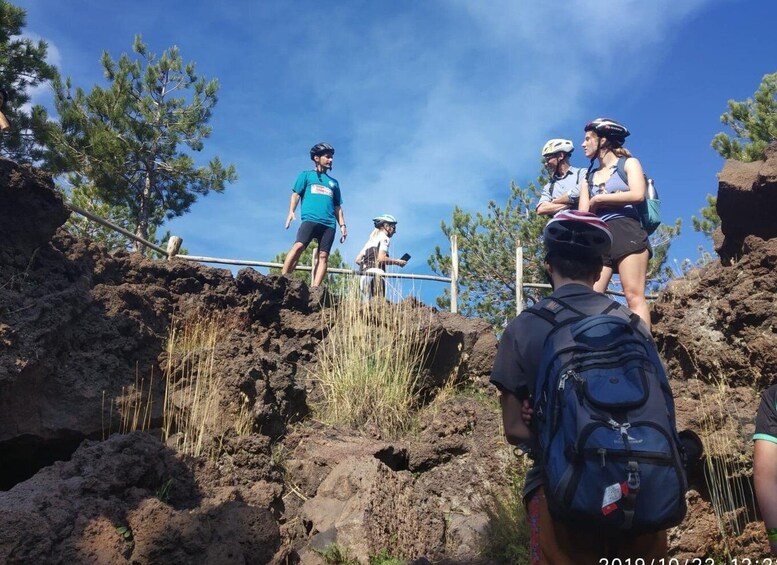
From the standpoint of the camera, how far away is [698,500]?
14.1ft

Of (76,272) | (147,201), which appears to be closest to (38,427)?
(76,272)

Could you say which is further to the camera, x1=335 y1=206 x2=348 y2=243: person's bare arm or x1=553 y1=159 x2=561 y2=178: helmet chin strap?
x1=335 y1=206 x2=348 y2=243: person's bare arm

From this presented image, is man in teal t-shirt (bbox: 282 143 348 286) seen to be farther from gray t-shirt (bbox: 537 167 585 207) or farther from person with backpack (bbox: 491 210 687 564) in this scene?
person with backpack (bbox: 491 210 687 564)

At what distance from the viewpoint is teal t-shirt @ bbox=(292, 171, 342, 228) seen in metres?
8.20

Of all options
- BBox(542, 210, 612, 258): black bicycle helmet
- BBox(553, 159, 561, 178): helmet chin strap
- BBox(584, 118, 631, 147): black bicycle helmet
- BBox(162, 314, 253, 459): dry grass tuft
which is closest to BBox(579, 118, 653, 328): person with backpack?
BBox(584, 118, 631, 147): black bicycle helmet

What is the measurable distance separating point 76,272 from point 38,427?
1327 millimetres

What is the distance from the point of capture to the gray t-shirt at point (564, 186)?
574 centimetres

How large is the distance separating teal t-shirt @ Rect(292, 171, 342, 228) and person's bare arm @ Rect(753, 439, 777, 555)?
5.87 m

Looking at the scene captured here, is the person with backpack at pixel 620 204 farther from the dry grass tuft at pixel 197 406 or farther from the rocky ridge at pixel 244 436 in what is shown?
the dry grass tuft at pixel 197 406

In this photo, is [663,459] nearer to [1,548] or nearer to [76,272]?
[1,548]

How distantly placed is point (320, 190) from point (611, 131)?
13.7ft

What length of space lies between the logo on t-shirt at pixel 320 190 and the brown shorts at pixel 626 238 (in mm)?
4312

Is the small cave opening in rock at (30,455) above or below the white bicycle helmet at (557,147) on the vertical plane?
below

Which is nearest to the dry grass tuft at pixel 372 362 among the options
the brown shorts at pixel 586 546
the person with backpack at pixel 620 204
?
Answer: the person with backpack at pixel 620 204
